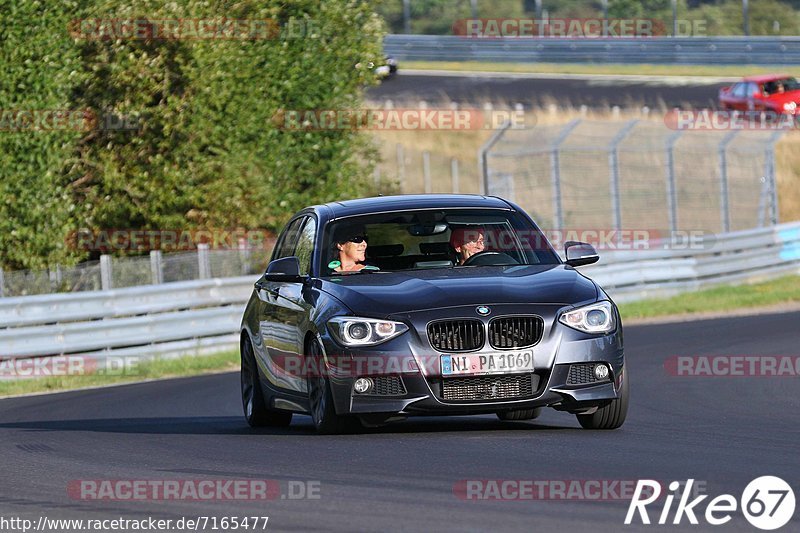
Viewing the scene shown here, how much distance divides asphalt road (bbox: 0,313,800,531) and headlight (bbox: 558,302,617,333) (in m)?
0.65

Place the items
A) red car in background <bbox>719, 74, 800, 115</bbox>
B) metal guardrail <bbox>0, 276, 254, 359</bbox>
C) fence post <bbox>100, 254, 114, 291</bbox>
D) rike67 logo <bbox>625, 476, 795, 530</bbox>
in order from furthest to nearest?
1. red car in background <bbox>719, 74, 800, 115</bbox>
2. fence post <bbox>100, 254, 114, 291</bbox>
3. metal guardrail <bbox>0, 276, 254, 359</bbox>
4. rike67 logo <bbox>625, 476, 795, 530</bbox>

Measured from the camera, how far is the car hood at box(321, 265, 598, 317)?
31.2 ft

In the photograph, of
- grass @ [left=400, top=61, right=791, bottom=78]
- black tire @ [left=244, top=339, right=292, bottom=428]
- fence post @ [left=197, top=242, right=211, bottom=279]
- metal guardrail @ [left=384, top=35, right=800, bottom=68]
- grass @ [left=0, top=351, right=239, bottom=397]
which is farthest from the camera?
grass @ [left=400, top=61, right=791, bottom=78]

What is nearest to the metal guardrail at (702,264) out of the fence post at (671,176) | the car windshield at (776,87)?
the fence post at (671,176)

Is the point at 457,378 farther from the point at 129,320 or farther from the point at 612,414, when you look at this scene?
the point at 129,320

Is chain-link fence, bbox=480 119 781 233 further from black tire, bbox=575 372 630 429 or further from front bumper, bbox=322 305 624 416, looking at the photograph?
front bumper, bbox=322 305 624 416

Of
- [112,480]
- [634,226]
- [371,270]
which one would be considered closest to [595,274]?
[634,226]

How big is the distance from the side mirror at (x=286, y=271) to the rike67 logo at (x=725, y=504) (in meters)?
3.82

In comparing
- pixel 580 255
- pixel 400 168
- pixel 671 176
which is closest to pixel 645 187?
pixel 400 168

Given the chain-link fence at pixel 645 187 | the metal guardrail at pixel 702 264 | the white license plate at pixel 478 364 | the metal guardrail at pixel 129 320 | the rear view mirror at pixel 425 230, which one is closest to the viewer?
the white license plate at pixel 478 364

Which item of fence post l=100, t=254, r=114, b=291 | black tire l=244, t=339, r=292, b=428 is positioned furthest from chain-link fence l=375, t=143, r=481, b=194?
black tire l=244, t=339, r=292, b=428

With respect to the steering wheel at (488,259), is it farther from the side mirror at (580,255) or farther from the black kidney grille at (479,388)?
the black kidney grille at (479,388)

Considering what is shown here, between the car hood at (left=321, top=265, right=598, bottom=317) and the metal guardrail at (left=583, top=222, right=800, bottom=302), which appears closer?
the car hood at (left=321, top=265, right=598, bottom=317)

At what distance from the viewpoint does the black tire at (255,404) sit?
1179 cm
